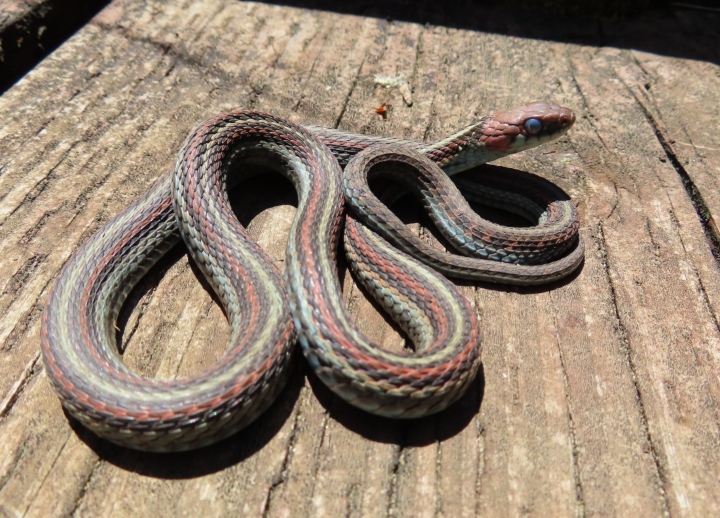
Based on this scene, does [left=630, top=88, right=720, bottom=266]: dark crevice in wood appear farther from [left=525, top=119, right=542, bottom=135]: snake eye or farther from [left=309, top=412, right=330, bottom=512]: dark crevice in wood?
[left=309, top=412, right=330, bottom=512]: dark crevice in wood

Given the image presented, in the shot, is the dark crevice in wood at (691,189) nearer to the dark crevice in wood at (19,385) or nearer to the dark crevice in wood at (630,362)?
the dark crevice in wood at (630,362)

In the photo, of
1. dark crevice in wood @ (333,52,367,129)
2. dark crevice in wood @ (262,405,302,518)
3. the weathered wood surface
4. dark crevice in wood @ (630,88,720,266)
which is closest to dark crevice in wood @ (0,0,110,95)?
the weathered wood surface

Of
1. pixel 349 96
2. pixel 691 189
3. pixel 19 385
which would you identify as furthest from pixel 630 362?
pixel 19 385

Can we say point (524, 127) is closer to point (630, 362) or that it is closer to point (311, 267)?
point (630, 362)

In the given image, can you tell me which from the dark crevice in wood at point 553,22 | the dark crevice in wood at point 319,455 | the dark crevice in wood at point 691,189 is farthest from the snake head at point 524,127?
the dark crevice in wood at point 319,455

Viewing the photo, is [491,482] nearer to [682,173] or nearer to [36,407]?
[36,407]

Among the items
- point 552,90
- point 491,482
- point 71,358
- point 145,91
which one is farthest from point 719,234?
point 145,91
